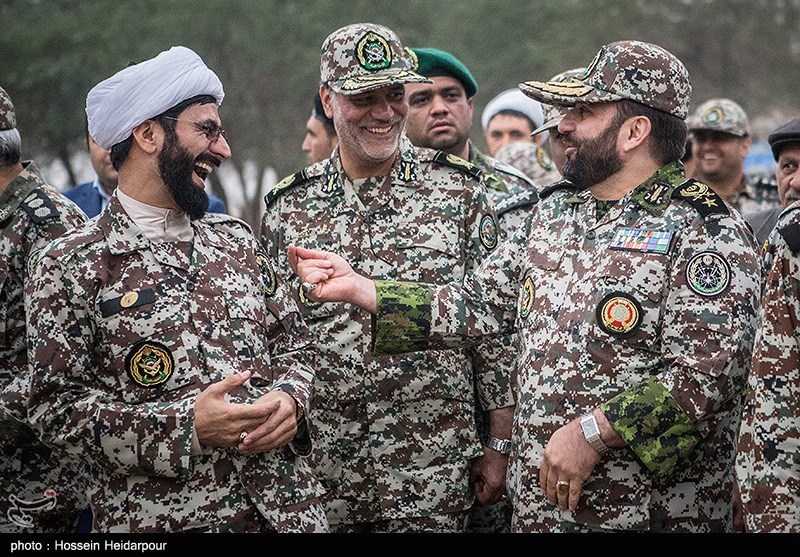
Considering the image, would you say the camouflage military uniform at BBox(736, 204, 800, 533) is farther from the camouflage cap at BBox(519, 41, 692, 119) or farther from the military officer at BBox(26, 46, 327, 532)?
the military officer at BBox(26, 46, 327, 532)

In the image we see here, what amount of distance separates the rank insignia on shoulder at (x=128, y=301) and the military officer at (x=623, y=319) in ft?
2.24

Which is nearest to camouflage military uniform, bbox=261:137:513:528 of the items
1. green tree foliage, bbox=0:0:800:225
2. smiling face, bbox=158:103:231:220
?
smiling face, bbox=158:103:231:220

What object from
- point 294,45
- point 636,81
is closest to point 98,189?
point 636,81

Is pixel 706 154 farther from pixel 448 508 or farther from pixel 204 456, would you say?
pixel 204 456

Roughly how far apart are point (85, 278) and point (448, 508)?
202 centimetres

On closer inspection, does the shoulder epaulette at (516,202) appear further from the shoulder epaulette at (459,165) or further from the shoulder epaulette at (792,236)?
the shoulder epaulette at (792,236)

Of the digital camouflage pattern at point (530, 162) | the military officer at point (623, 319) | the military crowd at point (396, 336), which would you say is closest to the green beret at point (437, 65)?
the military crowd at point (396, 336)

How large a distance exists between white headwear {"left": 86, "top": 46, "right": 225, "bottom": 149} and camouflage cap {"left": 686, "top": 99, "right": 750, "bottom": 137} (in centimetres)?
513

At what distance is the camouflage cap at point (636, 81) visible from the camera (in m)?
4.48

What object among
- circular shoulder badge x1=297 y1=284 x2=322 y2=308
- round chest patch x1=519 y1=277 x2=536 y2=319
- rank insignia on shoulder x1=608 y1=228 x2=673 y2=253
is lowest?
circular shoulder badge x1=297 y1=284 x2=322 y2=308

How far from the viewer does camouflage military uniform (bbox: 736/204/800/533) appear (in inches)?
142

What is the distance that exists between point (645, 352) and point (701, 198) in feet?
2.06

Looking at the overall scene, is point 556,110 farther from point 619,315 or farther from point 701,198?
point 619,315

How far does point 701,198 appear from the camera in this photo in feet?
14.2
